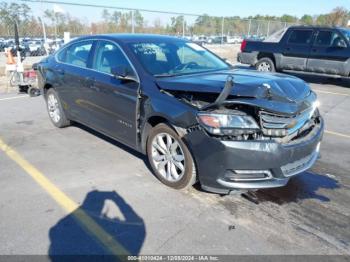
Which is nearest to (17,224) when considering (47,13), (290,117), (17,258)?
(17,258)

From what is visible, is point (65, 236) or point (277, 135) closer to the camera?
point (65, 236)

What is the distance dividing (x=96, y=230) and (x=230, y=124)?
5.29 feet

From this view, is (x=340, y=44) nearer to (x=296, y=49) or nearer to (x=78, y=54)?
(x=296, y=49)

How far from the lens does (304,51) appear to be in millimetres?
12008

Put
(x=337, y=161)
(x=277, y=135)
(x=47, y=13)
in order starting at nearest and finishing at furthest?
(x=277, y=135) < (x=337, y=161) < (x=47, y=13)

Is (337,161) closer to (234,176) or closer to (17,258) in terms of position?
(234,176)

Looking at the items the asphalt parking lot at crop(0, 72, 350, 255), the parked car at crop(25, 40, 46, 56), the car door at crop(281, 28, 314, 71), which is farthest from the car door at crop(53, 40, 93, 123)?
the parked car at crop(25, 40, 46, 56)

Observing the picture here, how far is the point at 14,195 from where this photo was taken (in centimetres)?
389

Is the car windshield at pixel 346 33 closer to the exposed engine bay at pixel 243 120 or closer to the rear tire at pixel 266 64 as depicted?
the rear tire at pixel 266 64

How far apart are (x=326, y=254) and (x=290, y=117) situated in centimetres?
131

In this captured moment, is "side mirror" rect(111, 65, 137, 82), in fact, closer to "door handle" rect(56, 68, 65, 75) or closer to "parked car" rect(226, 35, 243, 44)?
"door handle" rect(56, 68, 65, 75)

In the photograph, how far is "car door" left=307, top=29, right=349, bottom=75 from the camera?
1120 cm

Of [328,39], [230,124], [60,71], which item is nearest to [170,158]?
[230,124]

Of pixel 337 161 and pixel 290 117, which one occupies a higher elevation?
pixel 290 117
